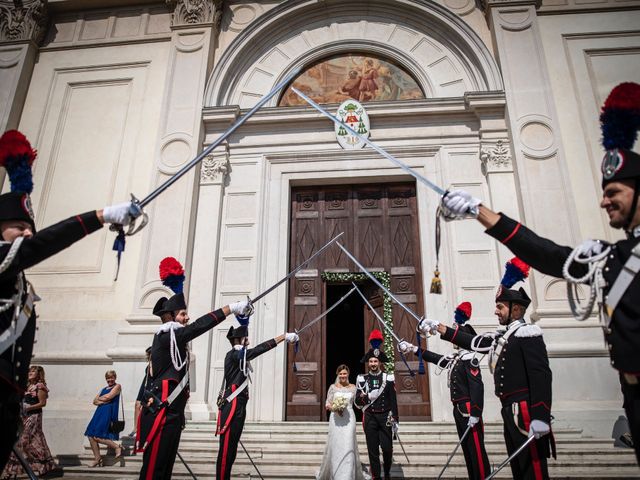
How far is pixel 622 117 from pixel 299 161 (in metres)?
8.71

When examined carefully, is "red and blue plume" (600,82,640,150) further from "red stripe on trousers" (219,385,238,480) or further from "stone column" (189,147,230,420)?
"stone column" (189,147,230,420)

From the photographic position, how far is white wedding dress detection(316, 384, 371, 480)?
20.4 ft

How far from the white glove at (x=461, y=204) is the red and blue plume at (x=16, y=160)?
2.89m

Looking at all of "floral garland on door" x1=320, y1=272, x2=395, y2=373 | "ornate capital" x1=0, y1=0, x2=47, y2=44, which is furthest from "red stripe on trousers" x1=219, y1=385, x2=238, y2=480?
"ornate capital" x1=0, y1=0, x2=47, y2=44

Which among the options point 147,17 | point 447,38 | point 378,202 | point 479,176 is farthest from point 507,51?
point 147,17

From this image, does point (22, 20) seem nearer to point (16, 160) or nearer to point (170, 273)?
point (170, 273)

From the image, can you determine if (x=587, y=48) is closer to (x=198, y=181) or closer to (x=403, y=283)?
(x=403, y=283)

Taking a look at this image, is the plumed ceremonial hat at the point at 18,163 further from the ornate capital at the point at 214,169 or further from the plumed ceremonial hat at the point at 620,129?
the ornate capital at the point at 214,169

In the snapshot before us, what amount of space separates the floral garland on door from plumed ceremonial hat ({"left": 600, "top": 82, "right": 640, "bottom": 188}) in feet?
23.3

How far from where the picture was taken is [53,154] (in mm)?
11367

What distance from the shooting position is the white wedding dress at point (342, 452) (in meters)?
6.22

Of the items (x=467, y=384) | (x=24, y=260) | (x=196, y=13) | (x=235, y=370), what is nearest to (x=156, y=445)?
(x=235, y=370)

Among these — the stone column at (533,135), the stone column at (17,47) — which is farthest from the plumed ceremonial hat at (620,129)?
the stone column at (17,47)

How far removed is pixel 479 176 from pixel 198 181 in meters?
6.41
